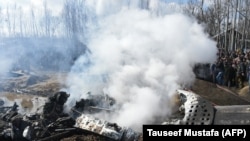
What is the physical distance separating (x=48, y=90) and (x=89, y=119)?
42.2 feet

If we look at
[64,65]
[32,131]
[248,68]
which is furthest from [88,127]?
[64,65]

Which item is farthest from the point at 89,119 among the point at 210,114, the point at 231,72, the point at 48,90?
the point at 48,90

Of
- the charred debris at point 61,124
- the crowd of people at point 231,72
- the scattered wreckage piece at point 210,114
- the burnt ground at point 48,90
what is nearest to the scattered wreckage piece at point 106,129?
the charred debris at point 61,124

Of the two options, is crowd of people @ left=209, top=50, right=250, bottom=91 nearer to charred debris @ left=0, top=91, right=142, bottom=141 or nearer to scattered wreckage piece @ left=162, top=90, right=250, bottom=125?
charred debris @ left=0, top=91, right=142, bottom=141

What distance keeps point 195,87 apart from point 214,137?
8.47 meters

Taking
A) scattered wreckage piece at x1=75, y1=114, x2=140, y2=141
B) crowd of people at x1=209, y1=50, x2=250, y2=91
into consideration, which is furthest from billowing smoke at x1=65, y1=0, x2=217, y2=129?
crowd of people at x1=209, y1=50, x2=250, y2=91

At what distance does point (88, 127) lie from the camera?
1113 centimetres

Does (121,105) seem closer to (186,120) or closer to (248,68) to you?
(186,120)

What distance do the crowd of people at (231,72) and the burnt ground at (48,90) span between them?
0.44 meters

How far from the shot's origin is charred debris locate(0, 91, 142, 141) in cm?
1058

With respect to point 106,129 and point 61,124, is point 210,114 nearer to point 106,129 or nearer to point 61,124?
point 106,129

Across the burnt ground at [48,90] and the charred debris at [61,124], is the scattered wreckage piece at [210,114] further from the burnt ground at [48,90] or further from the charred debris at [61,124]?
the burnt ground at [48,90]

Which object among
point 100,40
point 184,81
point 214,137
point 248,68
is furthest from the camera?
point 248,68

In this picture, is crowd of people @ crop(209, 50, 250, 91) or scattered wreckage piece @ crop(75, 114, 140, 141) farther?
crowd of people @ crop(209, 50, 250, 91)
